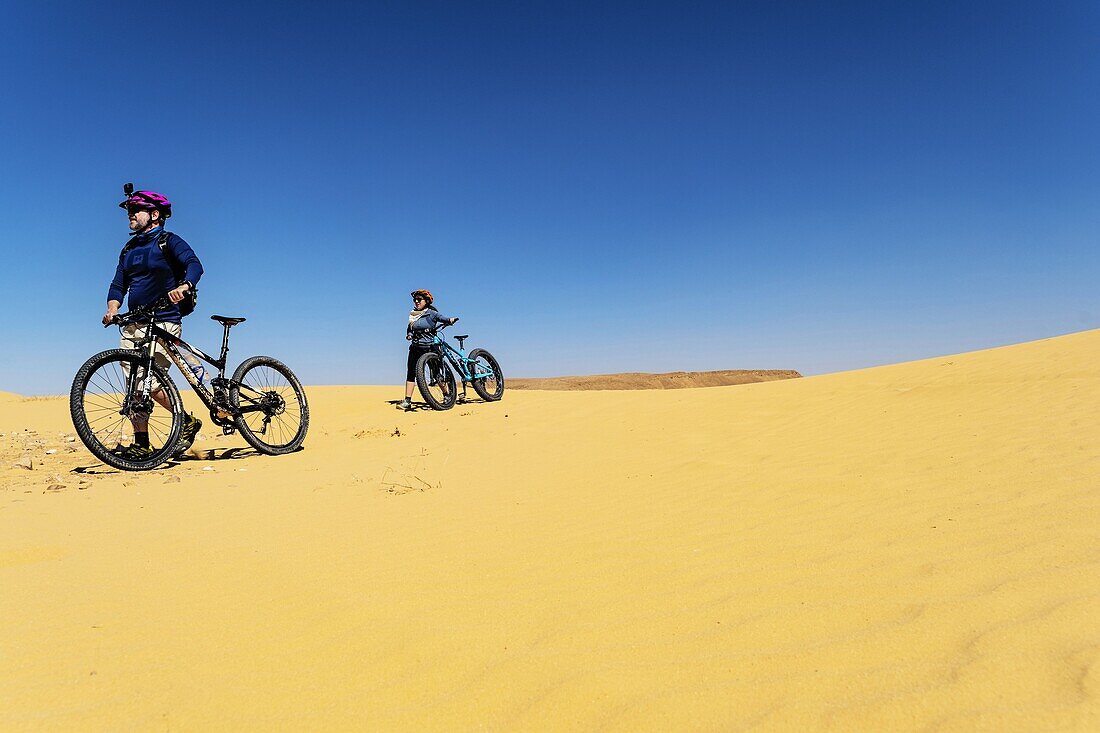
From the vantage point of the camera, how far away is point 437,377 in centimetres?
901

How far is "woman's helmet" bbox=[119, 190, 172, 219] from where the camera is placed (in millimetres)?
5062

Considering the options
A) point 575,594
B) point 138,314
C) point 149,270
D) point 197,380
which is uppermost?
point 149,270

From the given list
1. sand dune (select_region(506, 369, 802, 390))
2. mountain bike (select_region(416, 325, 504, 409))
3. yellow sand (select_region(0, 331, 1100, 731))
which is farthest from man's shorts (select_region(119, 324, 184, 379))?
sand dune (select_region(506, 369, 802, 390))

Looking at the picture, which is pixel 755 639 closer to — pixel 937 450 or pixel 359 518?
pixel 359 518

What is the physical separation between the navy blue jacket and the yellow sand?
66.9 inches

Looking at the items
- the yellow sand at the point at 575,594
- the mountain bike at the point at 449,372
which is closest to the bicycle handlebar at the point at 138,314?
the yellow sand at the point at 575,594

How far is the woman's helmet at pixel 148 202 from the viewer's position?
16.6 feet

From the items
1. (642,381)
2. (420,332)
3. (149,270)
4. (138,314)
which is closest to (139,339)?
(138,314)

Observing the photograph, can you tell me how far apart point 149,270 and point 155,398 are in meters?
1.23

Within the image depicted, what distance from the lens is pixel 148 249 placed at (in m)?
5.09

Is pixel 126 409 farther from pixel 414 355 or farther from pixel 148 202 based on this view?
pixel 414 355

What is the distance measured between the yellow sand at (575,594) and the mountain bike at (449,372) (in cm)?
426

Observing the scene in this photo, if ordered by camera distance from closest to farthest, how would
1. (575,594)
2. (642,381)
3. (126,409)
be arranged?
(575,594)
(126,409)
(642,381)

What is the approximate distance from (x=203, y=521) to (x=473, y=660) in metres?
2.11
